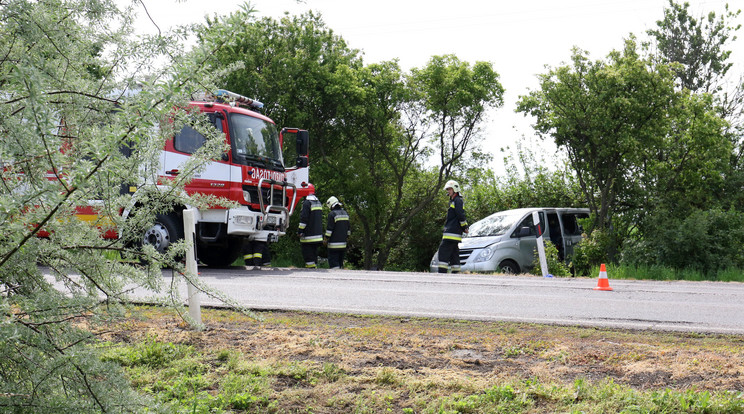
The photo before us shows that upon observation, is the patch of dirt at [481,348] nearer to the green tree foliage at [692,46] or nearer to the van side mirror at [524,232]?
the van side mirror at [524,232]

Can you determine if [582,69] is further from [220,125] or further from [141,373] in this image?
[141,373]

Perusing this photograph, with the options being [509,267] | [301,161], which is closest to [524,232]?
[509,267]

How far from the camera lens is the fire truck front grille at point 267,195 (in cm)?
1212

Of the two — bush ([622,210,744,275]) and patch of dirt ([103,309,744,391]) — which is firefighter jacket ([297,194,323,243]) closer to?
bush ([622,210,744,275])

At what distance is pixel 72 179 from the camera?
6.99ft

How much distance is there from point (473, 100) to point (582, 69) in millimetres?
4694

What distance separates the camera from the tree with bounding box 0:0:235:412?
2143mm

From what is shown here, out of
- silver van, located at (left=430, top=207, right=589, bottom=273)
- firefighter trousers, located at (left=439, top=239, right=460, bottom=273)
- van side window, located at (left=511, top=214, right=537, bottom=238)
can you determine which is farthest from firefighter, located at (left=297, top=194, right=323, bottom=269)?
van side window, located at (left=511, top=214, right=537, bottom=238)

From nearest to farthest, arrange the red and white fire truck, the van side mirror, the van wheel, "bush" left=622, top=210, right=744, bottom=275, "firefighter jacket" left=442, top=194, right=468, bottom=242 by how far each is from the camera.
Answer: the red and white fire truck, "firefighter jacket" left=442, top=194, right=468, bottom=242, "bush" left=622, top=210, right=744, bottom=275, the van wheel, the van side mirror

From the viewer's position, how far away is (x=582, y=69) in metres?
16.9

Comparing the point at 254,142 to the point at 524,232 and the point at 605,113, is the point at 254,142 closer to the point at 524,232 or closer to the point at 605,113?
the point at 524,232

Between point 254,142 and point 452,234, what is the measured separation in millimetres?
4117

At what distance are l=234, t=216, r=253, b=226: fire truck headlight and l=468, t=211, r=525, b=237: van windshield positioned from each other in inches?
215

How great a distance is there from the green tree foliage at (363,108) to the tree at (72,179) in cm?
1737
